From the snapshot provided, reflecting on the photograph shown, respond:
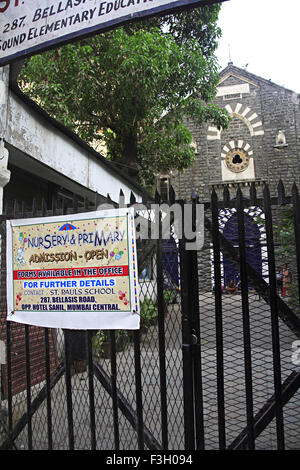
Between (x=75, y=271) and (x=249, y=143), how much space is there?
685 inches

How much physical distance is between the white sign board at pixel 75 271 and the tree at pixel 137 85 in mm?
6028

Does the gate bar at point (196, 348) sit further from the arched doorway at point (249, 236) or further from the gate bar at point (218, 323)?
the arched doorway at point (249, 236)

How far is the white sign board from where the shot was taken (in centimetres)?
261

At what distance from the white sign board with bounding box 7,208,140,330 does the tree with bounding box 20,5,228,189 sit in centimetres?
603

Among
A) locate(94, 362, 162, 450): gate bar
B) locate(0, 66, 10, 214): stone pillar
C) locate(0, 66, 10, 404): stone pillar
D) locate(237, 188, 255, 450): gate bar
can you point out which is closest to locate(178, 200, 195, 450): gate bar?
locate(94, 362, 162, 450): gate bar

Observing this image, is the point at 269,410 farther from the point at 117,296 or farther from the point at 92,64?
the point at 92,64

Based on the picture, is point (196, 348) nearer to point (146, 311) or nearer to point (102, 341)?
point (146, 311)

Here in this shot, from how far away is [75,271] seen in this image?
2779 mm

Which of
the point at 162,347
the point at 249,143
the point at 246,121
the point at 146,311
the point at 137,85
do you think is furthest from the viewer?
the point at 246,121

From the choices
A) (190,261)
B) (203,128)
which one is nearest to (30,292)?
(190,261)

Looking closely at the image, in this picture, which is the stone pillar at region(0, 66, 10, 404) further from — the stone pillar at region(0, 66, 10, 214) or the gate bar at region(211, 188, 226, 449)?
the gate bar at region(211, 188, 226, 449)

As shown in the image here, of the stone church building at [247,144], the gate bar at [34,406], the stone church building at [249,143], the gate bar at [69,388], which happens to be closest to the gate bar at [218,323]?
the gate bar at [69,388]

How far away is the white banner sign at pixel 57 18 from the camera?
104 inches

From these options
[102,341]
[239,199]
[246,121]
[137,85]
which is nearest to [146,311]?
[239,199]
